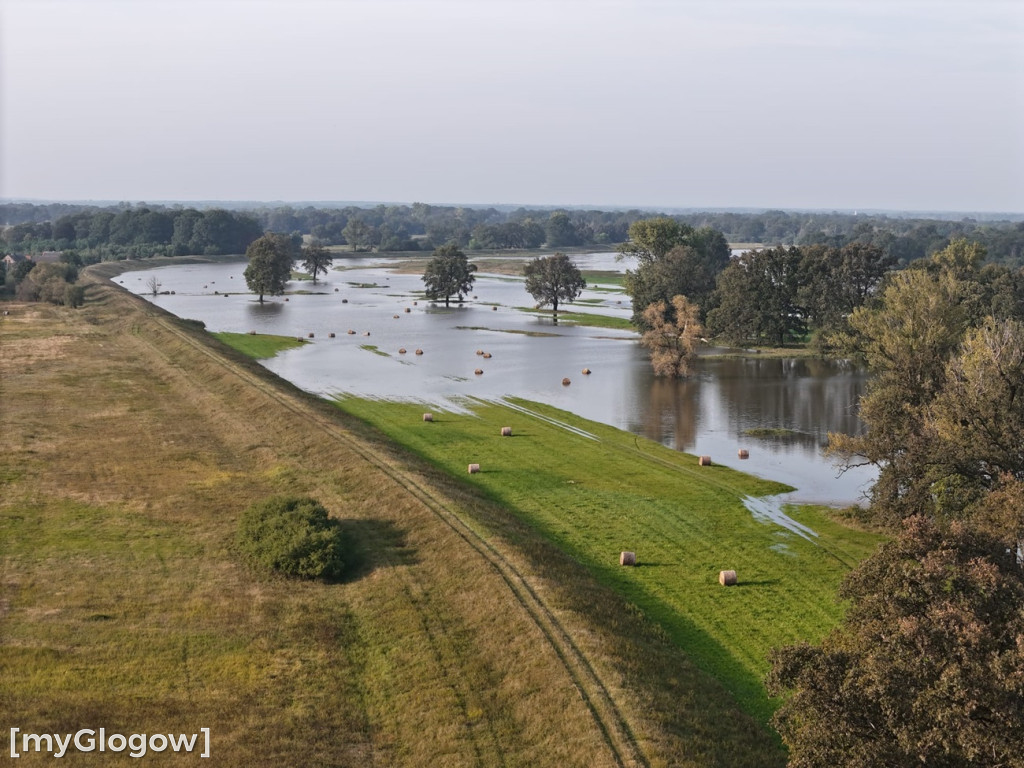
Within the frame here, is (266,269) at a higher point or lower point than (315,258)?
lower

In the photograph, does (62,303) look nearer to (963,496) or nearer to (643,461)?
(643,461)

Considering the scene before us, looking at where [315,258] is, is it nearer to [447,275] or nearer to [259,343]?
A: [447,275]

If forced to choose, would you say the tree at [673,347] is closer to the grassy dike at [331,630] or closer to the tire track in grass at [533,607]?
the tire track in grass at [533,607]

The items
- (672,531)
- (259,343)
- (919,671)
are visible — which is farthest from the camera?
(259,343)

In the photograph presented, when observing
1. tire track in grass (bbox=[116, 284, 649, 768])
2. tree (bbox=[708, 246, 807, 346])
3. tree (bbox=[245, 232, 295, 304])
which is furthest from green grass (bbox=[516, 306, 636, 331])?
tire track in grass (bbox=[116, 284, 649, 768])

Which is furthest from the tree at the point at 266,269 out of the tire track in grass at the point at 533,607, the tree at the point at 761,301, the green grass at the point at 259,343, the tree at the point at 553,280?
the tire track in grass at the point at 533,607

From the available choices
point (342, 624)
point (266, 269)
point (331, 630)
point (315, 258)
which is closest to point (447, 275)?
point (266, 269)

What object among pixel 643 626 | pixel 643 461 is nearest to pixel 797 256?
pixel 643 461
